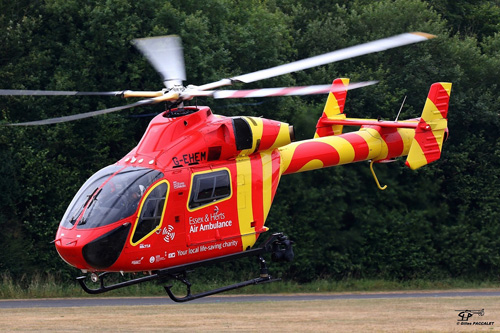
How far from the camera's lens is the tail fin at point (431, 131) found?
16609mm

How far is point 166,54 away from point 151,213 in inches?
103

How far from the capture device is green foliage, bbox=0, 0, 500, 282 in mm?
26250

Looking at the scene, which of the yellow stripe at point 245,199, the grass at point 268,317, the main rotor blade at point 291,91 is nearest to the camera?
the main rotor blade at point 291,91

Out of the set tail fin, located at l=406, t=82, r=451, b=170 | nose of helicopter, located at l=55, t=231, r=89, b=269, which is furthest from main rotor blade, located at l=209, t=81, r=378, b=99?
tail fin, located at l=406, t=82, r=451, b=170

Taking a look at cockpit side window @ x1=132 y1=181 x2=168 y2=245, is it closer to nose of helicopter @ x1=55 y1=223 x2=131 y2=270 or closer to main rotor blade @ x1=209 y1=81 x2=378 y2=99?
nose of helicopter @ x1=55 y1=223 x2=131 y2=270

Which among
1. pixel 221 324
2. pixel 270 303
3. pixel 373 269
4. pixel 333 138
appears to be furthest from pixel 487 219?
pixel 333 138

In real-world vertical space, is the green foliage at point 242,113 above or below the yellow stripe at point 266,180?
below

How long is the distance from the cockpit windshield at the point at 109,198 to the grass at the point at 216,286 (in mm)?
13431

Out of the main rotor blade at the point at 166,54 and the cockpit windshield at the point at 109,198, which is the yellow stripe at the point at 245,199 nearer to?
the cockpit windshield at the point at 109,198

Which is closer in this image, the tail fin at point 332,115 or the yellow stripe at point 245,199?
the yellow stripe at point 245,199

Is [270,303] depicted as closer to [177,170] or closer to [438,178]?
[438,178]

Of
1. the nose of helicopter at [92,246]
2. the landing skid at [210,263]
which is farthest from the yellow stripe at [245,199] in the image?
the nose of helicopter at [92,246]

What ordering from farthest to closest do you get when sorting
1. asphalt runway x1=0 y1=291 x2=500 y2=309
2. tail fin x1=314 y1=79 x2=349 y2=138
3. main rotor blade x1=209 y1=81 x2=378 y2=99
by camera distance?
asphalt runway x1=0 y1=291 x2=500 y2=309
tail fin x1=314 y1=79 x2=349 y2=138
main rotor blade x1=209 y1=81 x2=378 y2=99

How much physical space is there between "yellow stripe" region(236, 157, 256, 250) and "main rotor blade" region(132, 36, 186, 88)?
1.84m
